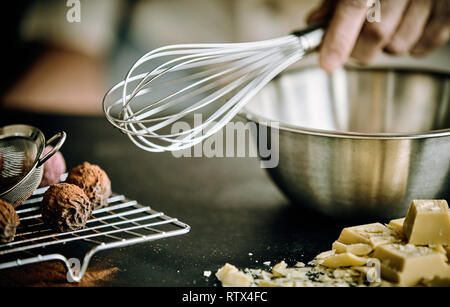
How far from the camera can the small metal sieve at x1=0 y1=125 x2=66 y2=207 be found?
0.63m

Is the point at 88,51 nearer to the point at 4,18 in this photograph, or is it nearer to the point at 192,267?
the point at 4,18

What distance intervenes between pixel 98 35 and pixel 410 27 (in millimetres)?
1048

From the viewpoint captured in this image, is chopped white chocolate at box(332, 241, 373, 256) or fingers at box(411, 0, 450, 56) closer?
chopped white chocolate at box(332, 241, 373, 256)

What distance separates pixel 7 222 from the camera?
0.57m

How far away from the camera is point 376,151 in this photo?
2.12ft

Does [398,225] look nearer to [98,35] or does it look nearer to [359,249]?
[359,249]

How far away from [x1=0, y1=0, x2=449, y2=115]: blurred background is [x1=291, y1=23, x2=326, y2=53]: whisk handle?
2.22 ft

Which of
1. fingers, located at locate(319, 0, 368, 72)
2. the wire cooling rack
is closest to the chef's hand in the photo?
fingers, located at locate(319, 0, 368, 72)

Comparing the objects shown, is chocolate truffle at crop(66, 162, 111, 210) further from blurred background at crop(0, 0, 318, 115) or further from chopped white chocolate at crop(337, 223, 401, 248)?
blurred background at crop(0, 0, 318, 115)

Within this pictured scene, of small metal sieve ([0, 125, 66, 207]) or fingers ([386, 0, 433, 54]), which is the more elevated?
fingers ([386, 0, 433, 54])

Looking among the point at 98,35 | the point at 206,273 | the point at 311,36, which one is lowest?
the point at 206,273

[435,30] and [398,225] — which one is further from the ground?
[435,30]

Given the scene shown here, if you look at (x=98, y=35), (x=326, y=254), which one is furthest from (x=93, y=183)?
(x=98, y=35)
